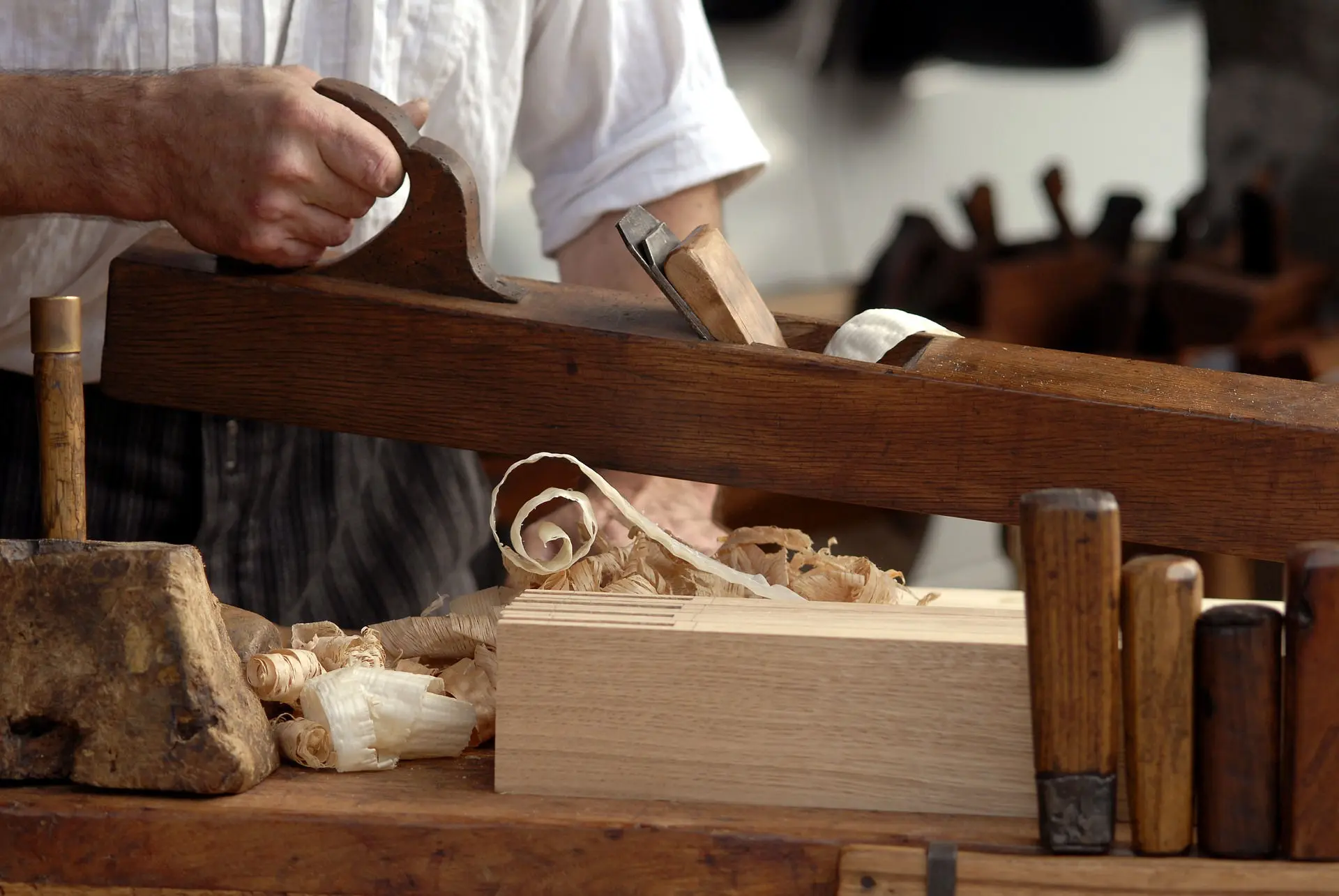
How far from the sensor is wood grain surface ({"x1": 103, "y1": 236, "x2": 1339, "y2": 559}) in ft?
3.02

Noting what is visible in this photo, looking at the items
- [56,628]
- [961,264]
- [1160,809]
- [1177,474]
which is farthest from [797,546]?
[961,264]

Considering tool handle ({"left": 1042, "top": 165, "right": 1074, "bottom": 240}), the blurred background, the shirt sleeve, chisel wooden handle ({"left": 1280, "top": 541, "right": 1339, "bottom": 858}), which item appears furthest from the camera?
the blurred background

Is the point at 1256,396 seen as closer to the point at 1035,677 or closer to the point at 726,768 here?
the point at 1035,677

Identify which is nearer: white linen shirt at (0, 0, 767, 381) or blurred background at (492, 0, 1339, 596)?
white linen shirt at (0, 0, 767, 381)

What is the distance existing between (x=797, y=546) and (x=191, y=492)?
2.04 feet

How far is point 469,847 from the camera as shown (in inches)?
30.8

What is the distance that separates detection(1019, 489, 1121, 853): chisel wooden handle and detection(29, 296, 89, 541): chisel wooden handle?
621 mm

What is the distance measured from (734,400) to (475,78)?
1.81 ft

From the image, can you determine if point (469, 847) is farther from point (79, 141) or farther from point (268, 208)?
Answer: point (79, 141)

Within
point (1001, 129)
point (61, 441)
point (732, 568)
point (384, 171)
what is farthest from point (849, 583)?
point (1001, 129)

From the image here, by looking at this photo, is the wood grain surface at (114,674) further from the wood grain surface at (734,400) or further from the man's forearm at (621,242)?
the man's forearm at (621,242)

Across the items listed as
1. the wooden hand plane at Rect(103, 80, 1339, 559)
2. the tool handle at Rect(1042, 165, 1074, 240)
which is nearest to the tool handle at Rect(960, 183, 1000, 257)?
the tool handle at Rect(1042, 165, 1074, 240)

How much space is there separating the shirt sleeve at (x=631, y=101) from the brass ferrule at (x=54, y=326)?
0.64 m

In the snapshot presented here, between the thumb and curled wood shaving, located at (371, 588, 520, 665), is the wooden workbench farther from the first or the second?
the thumb
